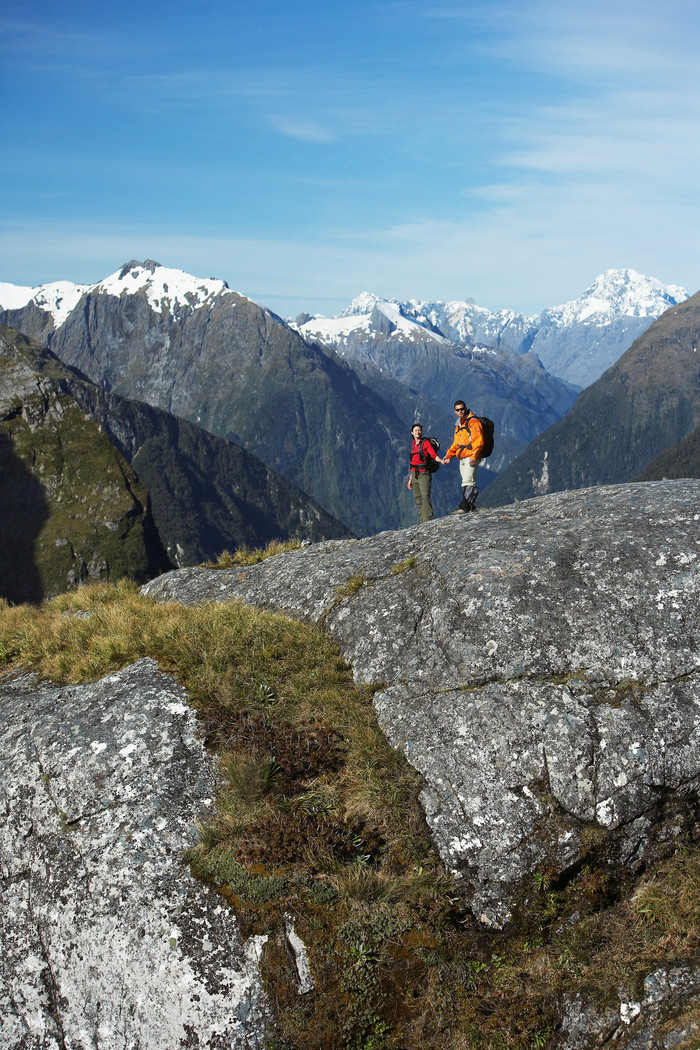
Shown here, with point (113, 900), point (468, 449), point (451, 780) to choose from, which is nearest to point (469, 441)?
point (468, 449)

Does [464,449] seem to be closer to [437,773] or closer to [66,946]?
[437,773]

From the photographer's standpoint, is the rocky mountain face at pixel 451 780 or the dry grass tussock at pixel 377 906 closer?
the dry grass tussock at pixel 377 906

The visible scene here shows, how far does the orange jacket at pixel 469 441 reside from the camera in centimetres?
1950

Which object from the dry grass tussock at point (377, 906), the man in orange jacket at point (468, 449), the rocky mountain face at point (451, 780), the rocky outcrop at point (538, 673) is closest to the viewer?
the dry grass tussock at point (377, 906)

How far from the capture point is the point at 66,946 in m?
8.70

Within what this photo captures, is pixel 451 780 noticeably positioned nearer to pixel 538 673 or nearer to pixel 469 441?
pixel 538 673

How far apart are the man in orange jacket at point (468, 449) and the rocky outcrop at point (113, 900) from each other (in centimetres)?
1159

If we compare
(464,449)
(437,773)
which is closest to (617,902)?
(437,773)

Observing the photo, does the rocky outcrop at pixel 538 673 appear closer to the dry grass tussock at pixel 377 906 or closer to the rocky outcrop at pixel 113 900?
the dry grass tussock at pixel 377 906

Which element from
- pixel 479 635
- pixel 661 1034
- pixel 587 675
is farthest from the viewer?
pixel 479 635

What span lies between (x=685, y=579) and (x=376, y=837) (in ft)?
Answer: 23.3

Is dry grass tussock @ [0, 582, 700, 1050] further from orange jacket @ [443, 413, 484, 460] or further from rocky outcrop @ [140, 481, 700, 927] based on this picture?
orange jacket @ [443, 413, 484, 460]

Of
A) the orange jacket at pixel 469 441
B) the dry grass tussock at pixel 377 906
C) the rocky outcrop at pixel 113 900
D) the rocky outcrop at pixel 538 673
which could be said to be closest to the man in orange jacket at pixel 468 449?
the orange jacket at pixel 469 441

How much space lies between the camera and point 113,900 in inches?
348
